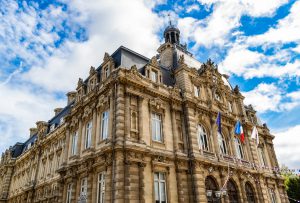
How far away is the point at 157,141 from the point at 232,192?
1007cm

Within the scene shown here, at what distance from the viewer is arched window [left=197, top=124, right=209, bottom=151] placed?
79.8 ft

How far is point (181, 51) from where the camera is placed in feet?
107

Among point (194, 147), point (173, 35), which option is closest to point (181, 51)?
point (173, 35)

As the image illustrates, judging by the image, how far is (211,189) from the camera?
73.9ft

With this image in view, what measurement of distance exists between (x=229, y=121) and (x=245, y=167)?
5315mm

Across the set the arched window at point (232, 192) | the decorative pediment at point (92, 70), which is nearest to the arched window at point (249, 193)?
the arched window at point (232, 192)

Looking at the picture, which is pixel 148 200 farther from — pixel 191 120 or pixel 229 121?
pixel 229 121

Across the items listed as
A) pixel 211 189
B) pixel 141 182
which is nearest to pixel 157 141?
pixel 141 182

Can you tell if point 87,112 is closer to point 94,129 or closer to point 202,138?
point 94,129

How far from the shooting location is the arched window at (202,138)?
24.3 metres

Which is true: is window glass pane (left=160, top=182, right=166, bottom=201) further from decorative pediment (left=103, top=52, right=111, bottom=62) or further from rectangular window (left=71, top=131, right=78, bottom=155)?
decorative pediment (left=103, top=52, right=111, bottom=62)

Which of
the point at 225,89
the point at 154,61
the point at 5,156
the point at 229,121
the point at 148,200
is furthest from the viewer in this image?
the point at 5,156

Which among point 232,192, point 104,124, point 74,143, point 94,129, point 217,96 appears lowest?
point 232,192

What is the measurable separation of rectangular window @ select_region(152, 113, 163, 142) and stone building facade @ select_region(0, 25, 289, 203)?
0.09 metres
